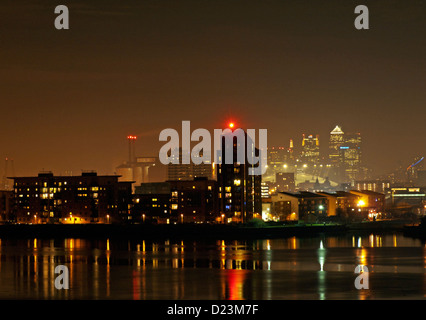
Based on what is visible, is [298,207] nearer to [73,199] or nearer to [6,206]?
[73,199]

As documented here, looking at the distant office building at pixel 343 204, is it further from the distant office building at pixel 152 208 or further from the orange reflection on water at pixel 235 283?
the orange reflection on water at pixel 235 283

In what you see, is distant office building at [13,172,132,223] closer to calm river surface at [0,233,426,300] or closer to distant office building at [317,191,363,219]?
distant office building at [317,191,363,219]

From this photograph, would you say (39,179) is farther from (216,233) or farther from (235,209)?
(216,233)

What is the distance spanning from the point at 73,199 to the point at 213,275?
8554cm

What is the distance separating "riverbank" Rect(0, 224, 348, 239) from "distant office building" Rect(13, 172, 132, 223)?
54.3 feet

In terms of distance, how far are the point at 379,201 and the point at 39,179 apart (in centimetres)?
7997

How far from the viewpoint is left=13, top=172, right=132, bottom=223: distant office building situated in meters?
120

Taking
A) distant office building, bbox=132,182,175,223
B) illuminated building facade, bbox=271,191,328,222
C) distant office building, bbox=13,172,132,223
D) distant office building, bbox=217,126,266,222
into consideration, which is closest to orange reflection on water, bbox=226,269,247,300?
distant office building, bbox=217,126,266,222

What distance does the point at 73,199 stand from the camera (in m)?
120

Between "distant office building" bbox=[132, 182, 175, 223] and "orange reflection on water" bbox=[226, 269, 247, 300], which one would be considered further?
"distant office building" bbox=[132, 182, 175, 223]

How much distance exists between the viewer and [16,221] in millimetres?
123188

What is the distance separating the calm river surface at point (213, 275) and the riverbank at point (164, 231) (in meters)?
35.3
